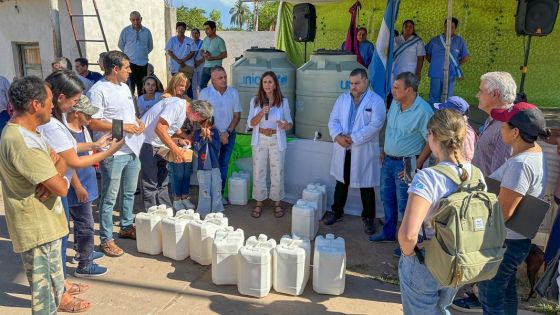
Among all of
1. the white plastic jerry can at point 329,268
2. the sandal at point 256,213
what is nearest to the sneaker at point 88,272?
the white plastic jerry can at point 329,268

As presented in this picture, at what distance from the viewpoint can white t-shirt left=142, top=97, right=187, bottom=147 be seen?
4117mm

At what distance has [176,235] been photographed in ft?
12.2

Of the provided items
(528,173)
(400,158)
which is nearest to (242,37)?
(400,158)

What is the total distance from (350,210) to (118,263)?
8.42ft

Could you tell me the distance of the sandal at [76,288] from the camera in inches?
126

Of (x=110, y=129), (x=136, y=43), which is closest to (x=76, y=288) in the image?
(x=110, y=129)

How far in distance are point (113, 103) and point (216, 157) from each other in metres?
1.39

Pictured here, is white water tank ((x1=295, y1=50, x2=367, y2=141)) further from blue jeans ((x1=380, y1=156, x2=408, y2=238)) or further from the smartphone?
the smartphone

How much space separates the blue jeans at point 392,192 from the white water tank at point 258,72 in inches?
75.1

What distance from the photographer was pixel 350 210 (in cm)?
508

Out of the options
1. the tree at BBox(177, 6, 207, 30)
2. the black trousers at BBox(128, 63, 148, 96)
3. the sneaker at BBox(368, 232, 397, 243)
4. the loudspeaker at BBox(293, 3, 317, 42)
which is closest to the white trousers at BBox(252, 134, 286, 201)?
the sneaker at BBox(368, 232, 397, 243)

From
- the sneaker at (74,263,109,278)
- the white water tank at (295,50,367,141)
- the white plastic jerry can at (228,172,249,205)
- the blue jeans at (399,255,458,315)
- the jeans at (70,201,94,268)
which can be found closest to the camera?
the blue jeans at (399,255,458,315)

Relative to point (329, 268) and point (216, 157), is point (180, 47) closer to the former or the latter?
point (216, 157)

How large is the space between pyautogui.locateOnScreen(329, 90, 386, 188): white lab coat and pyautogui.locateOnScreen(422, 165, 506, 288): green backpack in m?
2.41
